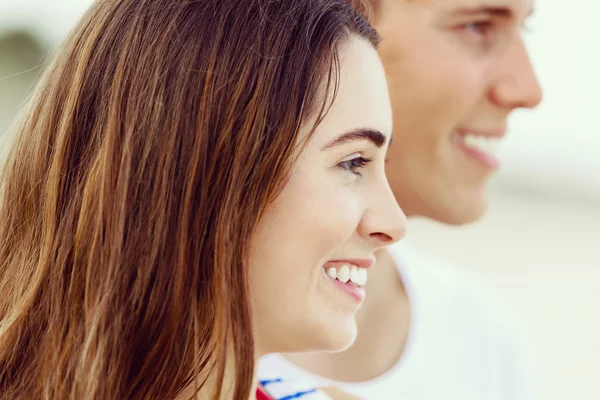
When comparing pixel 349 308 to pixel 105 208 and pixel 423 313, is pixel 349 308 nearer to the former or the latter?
pixel 105 208

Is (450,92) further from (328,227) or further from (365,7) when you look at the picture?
(328,227)

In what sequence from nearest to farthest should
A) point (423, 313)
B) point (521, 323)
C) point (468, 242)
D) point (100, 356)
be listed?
point (100, 356)
point (423, 313)
point (521, 323)
point (468, 242)

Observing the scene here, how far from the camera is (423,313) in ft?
4.15

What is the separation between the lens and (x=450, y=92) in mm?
1065

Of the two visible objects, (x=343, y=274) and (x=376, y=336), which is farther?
(x=376, y=336)

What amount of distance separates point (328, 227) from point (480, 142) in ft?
1.27

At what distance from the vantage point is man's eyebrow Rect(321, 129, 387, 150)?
32.0 inches

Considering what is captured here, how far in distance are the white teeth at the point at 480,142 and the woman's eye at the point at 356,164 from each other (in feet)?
0.98

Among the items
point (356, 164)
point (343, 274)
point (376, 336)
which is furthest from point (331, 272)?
point (376, 336)

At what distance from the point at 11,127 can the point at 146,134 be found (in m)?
0.30

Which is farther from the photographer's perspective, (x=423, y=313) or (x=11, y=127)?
(x=423, y=313)

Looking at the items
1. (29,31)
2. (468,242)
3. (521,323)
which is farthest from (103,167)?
(468,242)

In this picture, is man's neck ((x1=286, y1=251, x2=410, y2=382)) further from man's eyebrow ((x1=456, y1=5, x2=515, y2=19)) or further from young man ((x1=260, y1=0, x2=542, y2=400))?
man's eyebrow ((x1=456, y1=5, x2=515, y2=19))

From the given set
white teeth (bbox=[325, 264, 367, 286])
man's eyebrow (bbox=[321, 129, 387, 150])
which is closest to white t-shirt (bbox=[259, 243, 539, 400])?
white teeth (bbox=[325, 264, 367, 286])
